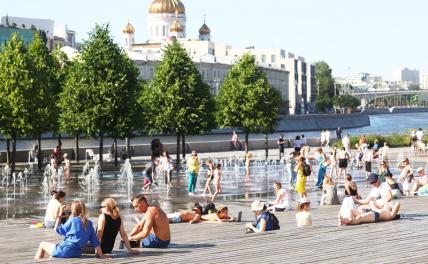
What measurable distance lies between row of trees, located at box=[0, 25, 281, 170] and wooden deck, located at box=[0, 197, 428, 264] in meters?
24.9

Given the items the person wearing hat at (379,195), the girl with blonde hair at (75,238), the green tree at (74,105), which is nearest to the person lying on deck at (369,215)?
the person wearing hat at (379,195)

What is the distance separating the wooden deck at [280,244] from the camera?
46.1 feet

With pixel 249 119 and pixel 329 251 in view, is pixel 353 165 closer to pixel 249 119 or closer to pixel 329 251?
pixel 249 119

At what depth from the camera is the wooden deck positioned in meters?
14.0

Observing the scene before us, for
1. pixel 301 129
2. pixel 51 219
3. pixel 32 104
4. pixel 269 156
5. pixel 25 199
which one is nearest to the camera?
pixel 51 219

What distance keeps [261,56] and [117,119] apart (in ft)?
508

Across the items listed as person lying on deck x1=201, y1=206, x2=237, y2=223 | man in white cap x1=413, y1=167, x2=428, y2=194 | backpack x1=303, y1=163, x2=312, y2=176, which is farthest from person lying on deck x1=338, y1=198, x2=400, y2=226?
man in white cap x1=413, y1=167, x2=428, y2=194

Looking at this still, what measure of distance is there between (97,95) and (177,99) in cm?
649

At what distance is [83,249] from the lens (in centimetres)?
1412

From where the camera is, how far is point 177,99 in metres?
51.1

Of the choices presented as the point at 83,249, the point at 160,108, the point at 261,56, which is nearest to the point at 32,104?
the point at 160,108

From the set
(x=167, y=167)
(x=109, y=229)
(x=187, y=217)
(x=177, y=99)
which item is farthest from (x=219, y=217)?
(x=177, y=99)

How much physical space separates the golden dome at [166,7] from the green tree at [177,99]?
125 meters

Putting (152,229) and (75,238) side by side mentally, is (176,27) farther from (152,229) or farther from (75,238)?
(75,238)
